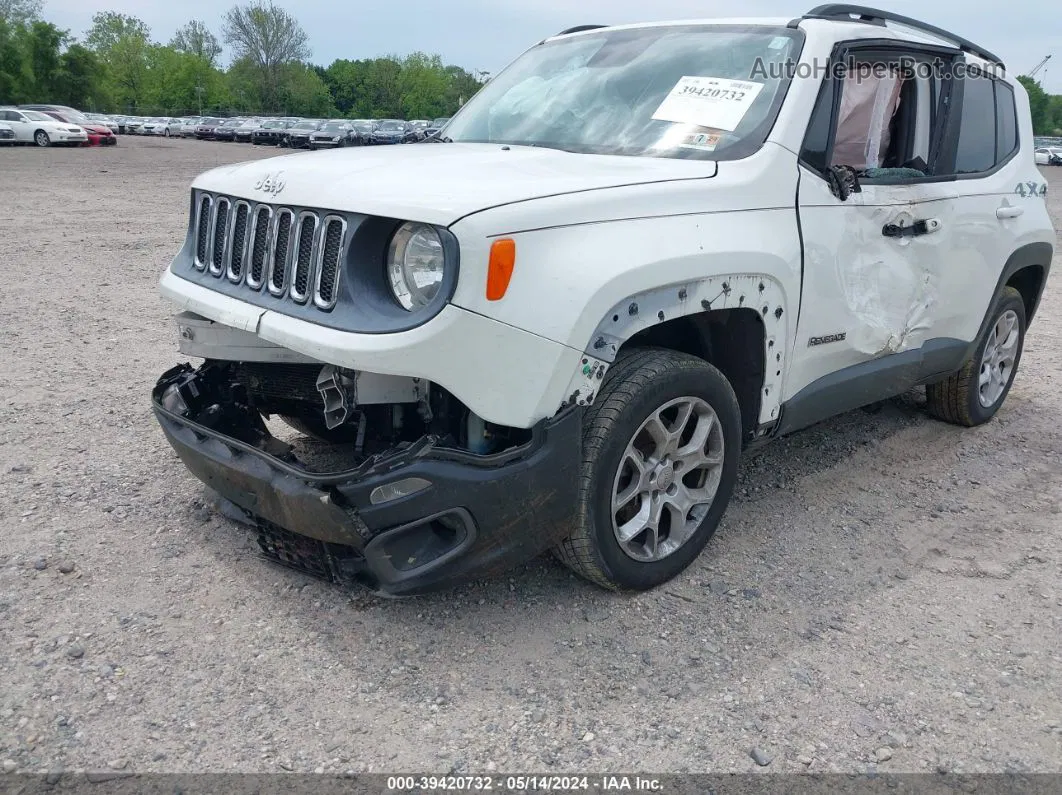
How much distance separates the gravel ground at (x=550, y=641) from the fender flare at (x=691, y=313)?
2.58 ft

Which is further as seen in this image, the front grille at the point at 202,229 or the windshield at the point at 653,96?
the windshield at the point at 653,96

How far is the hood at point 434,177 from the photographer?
2668mm

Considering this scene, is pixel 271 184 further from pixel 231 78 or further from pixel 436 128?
pixel 231 78

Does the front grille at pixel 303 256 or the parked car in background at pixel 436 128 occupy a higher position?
the parked car in background at pixel 436 128

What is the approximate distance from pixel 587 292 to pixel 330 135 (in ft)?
127

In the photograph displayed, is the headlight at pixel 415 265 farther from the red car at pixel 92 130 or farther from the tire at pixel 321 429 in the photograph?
the red car at pixel 92 130

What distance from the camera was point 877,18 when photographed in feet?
13.6

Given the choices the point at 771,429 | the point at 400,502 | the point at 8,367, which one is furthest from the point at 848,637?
the point at 8,367

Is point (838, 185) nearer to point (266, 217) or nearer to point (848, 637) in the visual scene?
point (848, 637)

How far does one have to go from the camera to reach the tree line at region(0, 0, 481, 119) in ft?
226

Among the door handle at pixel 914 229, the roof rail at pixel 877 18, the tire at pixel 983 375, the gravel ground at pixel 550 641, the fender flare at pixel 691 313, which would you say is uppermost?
the roof rail at pixel 877 18

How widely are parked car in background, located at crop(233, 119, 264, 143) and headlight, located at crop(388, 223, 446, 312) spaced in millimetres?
47339

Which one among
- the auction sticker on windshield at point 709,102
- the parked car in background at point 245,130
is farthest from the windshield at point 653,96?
the parked car in background at point 245,130

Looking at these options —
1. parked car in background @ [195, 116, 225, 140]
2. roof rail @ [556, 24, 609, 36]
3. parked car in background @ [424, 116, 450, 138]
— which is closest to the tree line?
parked car in background @ [195, 116, 225, 140]
